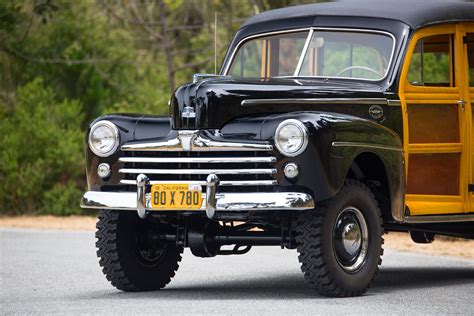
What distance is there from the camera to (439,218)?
9953 millimetres

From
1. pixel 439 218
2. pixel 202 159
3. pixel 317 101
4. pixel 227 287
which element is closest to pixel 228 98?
pixel 202 159

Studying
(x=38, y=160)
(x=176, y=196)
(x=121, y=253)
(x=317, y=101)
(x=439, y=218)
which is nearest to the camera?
(x=176, y=196)

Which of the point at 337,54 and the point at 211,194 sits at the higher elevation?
the point at 337,54

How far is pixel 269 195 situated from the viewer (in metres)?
8.50

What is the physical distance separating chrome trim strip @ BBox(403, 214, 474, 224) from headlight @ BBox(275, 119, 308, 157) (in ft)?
4.54

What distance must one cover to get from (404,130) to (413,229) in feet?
2.88

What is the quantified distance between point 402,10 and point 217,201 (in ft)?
8.67

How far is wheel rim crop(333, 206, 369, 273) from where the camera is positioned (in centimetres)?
879

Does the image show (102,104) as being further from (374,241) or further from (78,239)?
(374,241)

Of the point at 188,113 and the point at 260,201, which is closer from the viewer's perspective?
the point at 260,201

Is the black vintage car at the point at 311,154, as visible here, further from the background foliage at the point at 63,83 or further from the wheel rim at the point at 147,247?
the background foliage at the point at 63,83

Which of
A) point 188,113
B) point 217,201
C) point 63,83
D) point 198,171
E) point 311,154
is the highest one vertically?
point 63,83

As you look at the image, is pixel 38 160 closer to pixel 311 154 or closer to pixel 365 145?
pixel 365 145

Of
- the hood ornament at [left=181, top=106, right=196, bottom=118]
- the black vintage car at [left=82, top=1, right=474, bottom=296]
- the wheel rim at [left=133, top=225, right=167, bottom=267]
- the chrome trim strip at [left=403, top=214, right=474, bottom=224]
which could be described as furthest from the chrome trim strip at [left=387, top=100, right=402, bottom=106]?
the wheel rim at [left=133, top=225, right=167, bottom=267]
